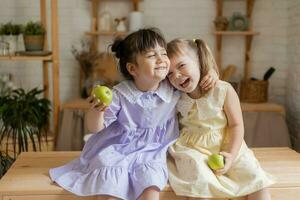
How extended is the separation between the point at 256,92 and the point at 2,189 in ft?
7.11

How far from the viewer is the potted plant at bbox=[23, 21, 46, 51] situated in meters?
2.75

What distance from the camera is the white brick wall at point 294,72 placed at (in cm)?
296

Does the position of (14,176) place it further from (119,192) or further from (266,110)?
(266,110)

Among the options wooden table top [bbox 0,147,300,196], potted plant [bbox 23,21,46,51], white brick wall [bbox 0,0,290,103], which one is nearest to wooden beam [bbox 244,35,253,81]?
white brick wall [bbox 0,0,290,103]

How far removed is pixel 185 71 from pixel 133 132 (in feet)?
1.06

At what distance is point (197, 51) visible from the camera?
153 cm

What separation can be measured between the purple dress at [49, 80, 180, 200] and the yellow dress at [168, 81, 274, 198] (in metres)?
0.05

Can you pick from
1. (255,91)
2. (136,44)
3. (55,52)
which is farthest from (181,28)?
(136,44)

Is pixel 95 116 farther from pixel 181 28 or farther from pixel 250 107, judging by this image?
pixel 181 28

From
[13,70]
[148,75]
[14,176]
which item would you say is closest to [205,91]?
[148,75]

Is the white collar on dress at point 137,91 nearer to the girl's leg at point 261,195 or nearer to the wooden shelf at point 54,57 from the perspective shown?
the girl's leg at point 261,195

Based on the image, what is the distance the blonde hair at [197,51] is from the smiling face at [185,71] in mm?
16

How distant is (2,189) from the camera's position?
1390 mm

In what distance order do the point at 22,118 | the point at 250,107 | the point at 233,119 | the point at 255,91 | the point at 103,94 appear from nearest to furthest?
the point at 103,94 → the point at 233,119 → the point at 22,118 → the point at 250,107 → the point at 255,91
